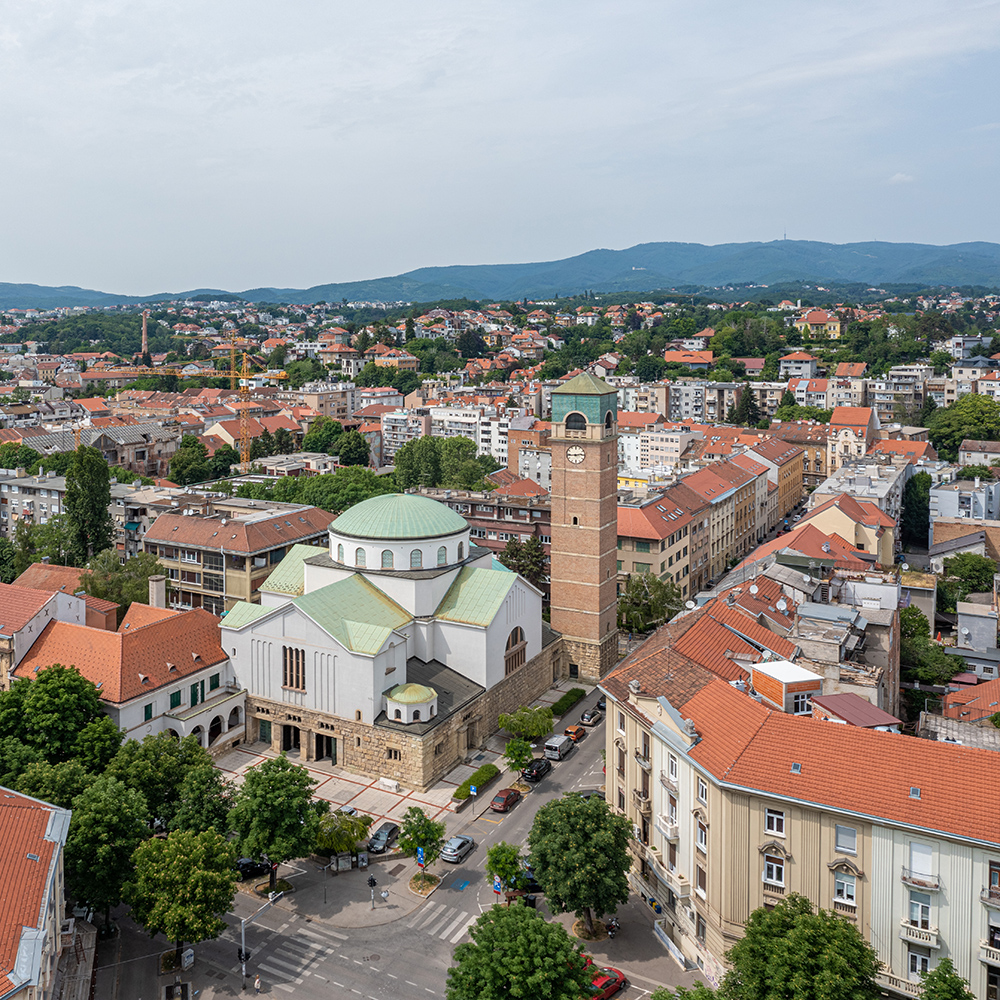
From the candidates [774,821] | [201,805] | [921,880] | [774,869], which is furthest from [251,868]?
[921,880]

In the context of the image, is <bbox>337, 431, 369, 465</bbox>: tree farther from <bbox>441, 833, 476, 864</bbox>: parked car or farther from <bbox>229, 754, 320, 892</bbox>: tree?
<bbox>229, 754, 320, 892</bbox>: tree

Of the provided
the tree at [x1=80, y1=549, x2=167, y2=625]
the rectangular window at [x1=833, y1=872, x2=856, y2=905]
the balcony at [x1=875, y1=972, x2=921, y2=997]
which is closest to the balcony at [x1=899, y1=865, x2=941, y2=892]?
the rectangular window at [x1=833, y1=872, x2=856, y2=905]

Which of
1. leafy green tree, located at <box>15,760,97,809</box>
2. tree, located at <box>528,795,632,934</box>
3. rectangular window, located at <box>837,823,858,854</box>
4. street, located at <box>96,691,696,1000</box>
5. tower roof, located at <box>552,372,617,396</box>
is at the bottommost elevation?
street, located at <box>96,691,696,1000</box>

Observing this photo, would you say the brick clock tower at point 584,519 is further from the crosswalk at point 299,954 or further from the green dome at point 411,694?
the crosswalk at point 299,954

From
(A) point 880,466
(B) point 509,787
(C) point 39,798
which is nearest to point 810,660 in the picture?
(B) point 509,787

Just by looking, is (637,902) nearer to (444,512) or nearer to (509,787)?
(509,787)

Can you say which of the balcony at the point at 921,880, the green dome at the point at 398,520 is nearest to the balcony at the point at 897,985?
the balcony at the point at 921,880

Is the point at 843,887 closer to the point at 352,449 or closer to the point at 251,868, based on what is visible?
the point at 251,868
